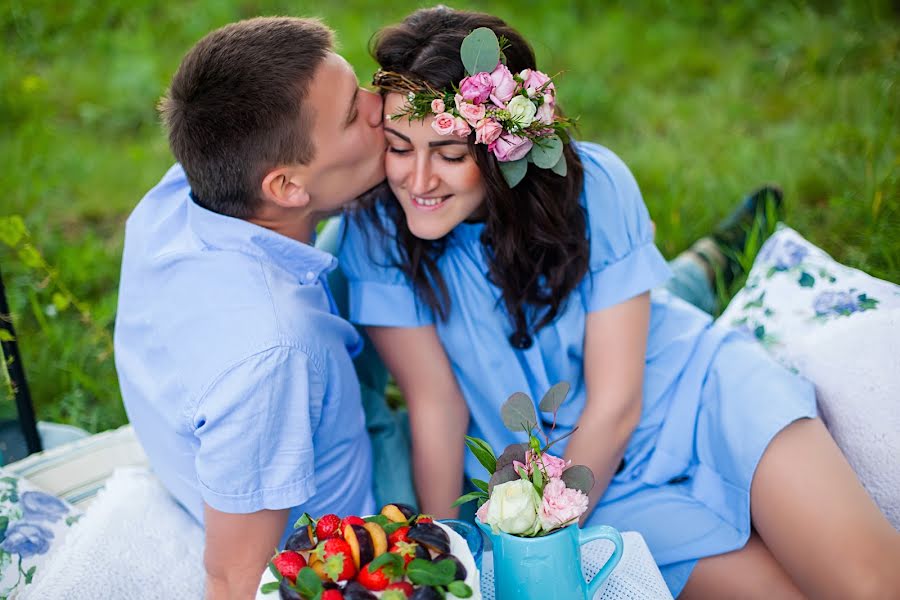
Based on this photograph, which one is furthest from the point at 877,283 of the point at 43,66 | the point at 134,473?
the point at 43,66

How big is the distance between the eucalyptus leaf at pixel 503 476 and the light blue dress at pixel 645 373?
767mm

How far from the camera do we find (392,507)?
140cm

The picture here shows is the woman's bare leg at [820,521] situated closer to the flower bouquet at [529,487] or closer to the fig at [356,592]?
the flower bouquet at [529,487]

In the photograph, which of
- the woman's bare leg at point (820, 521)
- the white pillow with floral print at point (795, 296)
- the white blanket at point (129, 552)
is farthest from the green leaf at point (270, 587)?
the white pillow with floral print at point (795, 296)

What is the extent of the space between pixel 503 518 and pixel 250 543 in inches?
24.3

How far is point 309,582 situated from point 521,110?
1075 millimetres

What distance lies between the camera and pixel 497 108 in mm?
1851

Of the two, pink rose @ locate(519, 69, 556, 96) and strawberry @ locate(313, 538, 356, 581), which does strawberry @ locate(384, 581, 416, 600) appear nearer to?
strawberry @ locate(313, 538, 356, 581)

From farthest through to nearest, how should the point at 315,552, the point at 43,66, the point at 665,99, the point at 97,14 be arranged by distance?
1. the point at 97,14
2. the point at 43,66
3. the point at 665,99
4. the point at 315,552

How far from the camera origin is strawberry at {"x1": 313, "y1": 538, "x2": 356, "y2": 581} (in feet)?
4.08

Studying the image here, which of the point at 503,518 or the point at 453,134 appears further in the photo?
the point at 453,134

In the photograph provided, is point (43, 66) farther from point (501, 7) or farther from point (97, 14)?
point (501, 7)

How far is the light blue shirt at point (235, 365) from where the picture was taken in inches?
65.2

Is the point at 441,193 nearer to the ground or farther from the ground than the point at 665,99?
farther from the ground
